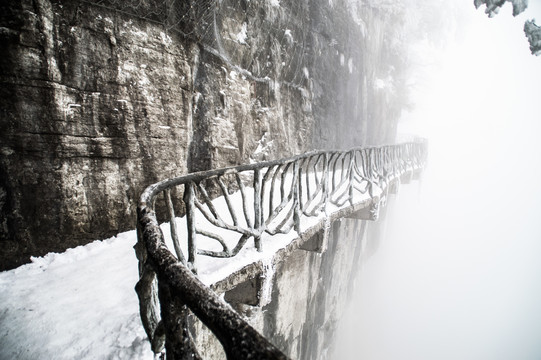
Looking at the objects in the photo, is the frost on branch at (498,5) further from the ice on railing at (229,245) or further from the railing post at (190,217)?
the railing post at (190,217)

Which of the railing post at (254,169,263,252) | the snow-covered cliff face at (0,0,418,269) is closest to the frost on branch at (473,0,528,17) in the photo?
the snow-covered cliff face at (0,0,418,269)

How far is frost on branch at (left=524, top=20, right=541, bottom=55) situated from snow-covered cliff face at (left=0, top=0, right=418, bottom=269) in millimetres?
5591

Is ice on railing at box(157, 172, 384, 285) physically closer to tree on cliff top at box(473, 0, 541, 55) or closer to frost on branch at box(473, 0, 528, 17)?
tree on cliff top at box(473, 0, 541, 55)

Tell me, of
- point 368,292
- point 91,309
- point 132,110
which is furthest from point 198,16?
point 368,292

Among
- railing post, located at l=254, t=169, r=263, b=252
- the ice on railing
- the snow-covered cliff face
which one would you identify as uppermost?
the snow-covered cliff face

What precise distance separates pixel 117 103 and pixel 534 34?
28.6ft

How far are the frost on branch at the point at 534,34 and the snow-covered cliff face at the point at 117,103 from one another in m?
5.59

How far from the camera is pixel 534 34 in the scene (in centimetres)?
554

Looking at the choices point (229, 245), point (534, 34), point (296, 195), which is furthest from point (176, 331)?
point (534, 34)

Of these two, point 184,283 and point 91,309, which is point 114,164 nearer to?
point 91,309

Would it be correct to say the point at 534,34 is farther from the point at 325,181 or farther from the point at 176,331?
the point at 176,331

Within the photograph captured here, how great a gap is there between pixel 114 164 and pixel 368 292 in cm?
1998

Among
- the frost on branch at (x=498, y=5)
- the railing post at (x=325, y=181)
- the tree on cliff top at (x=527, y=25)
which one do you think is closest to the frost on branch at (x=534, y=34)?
the tree on cliff top at (x=527, y=25)

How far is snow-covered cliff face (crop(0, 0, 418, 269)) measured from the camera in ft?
10.6
